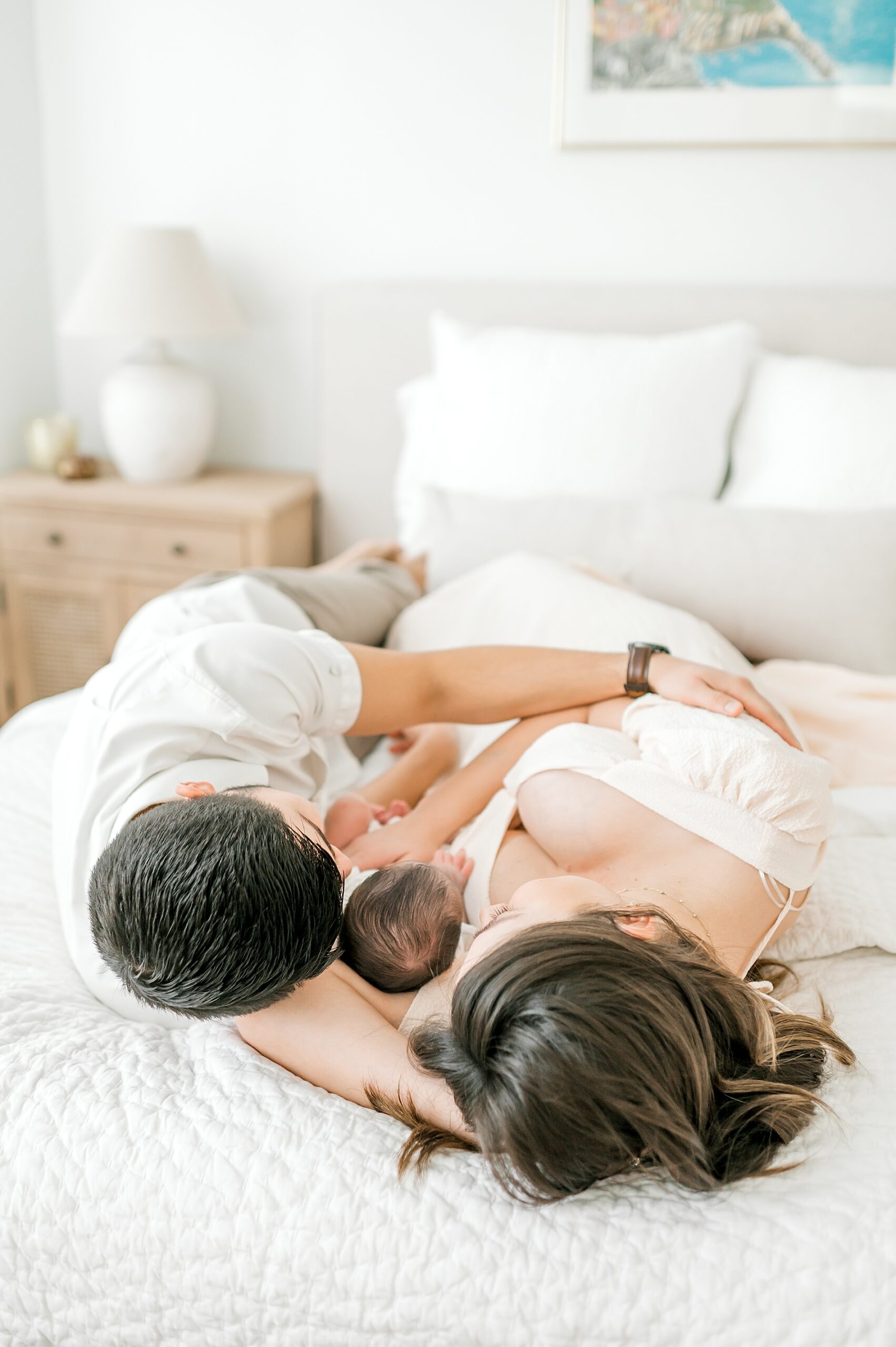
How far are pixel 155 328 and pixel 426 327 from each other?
646mm

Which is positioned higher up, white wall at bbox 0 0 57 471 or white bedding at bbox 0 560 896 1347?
white wall at bbox 0 0 57 471

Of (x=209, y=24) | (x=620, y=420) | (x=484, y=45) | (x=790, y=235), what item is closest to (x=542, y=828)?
(x=620, y=420)

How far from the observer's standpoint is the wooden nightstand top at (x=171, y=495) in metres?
2.43

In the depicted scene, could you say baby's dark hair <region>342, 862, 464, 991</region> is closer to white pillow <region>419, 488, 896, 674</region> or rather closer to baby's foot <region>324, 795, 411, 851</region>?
baby's foot <region>324, 795, 411, 851</region>

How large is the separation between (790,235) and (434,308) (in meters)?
0.84

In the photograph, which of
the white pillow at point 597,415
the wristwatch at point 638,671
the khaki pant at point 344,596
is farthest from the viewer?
the white pillow at point 597,415

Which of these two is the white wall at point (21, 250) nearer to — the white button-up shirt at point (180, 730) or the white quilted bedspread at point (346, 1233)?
the white button-up shirt at point (180, 730)

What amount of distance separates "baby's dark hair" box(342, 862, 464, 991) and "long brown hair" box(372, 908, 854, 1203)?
147 mm

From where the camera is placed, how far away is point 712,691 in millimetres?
1281

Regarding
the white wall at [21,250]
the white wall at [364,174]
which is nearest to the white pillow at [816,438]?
the white wall at [364,174]

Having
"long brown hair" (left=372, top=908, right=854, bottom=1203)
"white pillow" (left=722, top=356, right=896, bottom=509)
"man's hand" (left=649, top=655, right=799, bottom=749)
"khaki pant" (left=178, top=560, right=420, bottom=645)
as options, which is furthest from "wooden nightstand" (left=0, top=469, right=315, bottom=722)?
"long brown hair" (left=372, top=908, right=854, bottom=1203)

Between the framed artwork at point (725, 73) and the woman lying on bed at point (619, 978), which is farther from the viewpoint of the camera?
the framed artwork at point (725, 73)

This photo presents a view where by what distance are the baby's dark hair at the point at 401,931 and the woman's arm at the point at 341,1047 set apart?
0.05m

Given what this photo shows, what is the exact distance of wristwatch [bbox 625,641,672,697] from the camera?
1.32 meters
